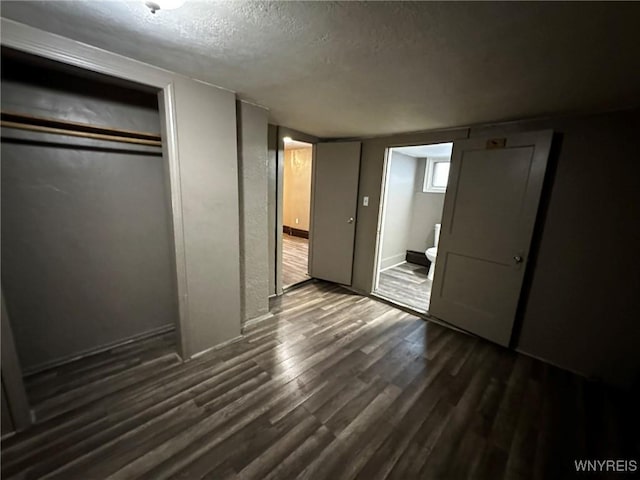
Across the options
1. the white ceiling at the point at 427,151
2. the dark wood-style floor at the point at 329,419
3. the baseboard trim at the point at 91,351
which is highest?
the white ceiling at the point at 427,151

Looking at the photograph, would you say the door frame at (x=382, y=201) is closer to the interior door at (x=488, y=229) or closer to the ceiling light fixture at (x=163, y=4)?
the interior door at (x=488, y=229)

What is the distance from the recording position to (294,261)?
4820mm

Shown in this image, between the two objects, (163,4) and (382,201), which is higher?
(163,4)

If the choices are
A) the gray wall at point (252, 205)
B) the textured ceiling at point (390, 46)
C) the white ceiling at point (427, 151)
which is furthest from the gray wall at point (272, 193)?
the white ceiling at point (427, 151)

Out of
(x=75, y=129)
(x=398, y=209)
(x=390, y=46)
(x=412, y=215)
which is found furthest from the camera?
(x=412, y=215)

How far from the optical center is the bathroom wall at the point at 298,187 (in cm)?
645

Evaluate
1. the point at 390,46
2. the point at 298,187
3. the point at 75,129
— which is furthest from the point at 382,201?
the point at 298,187

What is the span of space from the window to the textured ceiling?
2.71 metres

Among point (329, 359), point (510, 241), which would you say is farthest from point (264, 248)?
point (510, 241)

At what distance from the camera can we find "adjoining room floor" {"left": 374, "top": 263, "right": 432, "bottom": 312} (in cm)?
332

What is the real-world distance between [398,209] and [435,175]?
→ 97 centimetres

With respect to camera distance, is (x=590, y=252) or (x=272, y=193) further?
(x=272, y=193)

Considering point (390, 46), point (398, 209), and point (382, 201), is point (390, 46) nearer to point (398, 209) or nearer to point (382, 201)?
point (382, 201)

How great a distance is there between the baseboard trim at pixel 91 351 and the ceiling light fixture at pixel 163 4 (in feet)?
7.86
